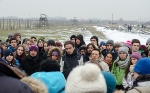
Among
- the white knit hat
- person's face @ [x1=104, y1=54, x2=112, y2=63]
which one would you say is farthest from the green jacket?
the white knit hat

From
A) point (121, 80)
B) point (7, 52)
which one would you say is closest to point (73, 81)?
point (121, 80)

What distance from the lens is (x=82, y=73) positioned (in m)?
2.27

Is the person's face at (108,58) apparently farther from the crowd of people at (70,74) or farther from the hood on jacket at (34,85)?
the hood on jacket at (34,85)

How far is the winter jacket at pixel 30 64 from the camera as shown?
6.21m

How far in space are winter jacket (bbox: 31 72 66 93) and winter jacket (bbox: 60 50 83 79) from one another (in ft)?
8.37

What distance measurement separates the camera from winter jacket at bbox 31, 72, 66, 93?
10.3 ft

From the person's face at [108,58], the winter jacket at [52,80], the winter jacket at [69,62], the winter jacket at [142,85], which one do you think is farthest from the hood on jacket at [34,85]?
the person's face at [108,58]

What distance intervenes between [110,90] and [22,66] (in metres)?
Answer: 4.05

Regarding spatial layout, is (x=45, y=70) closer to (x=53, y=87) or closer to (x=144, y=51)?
(x=53, y=87)

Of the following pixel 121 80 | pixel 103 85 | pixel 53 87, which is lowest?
pixel 121 80

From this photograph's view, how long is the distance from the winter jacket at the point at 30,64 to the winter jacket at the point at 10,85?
4.20 m

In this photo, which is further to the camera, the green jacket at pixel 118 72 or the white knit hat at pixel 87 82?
the green jacket at pixel 118 72

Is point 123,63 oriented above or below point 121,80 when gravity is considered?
above

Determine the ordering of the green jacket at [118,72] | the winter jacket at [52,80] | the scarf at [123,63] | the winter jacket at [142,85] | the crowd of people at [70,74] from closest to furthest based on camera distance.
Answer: the crowd of people at [70,74] < the winter jacket at [142,85] < the winter jacket at [52,80] < the green jacket at [118,72] < the scarf at [123,63]
